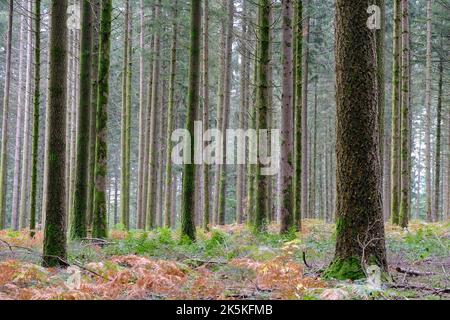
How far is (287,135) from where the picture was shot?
13055 mm

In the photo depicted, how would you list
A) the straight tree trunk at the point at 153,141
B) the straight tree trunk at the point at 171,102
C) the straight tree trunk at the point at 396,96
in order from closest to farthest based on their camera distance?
the straight tree trunk at the point at 396,96
the straight tree trunk at the point at 171,102
the straight tree trunk at the point at 153,141

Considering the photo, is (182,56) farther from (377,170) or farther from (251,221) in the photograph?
(377,170)

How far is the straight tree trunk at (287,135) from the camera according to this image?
13.1m

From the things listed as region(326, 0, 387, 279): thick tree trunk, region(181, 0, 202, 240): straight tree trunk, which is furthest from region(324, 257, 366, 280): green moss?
region(181, 0, 202, 240): straight tree trunk

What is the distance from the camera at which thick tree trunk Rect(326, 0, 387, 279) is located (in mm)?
6754

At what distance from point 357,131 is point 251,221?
12.6 m

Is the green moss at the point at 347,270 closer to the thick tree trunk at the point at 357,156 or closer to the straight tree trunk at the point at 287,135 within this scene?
the thick tree trunk at the point at 357,156

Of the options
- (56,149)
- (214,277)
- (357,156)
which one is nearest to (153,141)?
(56,149)

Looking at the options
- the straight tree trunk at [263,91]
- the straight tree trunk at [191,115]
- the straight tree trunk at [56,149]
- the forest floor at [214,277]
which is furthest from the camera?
the straight tree trunk at [263,91]

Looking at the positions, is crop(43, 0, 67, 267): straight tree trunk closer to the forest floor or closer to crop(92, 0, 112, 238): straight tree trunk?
the forest floor

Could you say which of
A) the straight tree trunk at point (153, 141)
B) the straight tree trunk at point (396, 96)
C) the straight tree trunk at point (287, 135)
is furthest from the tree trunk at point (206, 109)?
the straight tree trunk at point (396, 96)

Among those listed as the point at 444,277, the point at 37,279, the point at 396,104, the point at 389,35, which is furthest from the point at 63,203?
the point at 389,35

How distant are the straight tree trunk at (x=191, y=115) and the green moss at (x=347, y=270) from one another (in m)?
5.55

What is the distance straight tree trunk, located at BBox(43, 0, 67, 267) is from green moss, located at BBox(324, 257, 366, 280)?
4.14 meters
